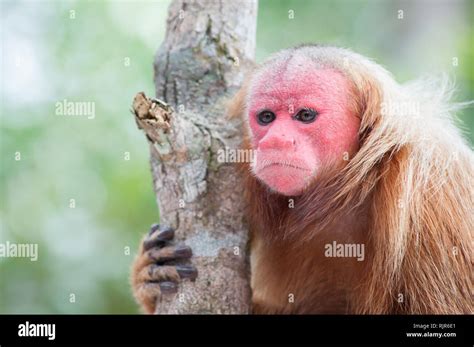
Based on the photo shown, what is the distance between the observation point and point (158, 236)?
3068 millimetres

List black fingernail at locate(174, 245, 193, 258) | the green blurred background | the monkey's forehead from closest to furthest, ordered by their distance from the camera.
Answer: the monkey's forehead
black fingernail at locate(174, 245, 193, 258)
the green blurred background

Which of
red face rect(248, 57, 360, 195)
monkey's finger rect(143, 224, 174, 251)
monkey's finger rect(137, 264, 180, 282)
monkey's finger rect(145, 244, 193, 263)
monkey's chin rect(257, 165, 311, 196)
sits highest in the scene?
red face rect(248, 57, 360, 195)

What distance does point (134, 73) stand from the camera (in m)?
5.07

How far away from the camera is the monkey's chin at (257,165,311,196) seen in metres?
2.75

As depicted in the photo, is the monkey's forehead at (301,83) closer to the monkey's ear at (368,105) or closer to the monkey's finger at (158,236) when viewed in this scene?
the monkey's ear at (368,105)

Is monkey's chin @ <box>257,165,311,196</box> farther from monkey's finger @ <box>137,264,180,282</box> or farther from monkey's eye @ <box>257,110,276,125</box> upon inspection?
monkey's finger @ <box>137,264,180,282</box>

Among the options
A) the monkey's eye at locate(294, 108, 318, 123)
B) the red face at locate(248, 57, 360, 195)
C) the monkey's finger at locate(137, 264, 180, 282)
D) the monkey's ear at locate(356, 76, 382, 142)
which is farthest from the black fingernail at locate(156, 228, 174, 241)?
the monkey's ear at locate(356, 76, 382, 142)

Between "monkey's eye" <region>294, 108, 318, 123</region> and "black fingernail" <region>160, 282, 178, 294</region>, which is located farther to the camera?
"black fingernail" <region>160, 282, 178, 294</region>

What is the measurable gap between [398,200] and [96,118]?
9.70 feet

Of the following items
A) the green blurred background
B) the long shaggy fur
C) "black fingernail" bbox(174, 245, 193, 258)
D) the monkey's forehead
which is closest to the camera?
the long shaggy fur

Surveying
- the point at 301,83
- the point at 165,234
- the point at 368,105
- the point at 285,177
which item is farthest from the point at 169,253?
the point at 368,105

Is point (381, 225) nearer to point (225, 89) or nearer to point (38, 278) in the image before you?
point (225, 89)

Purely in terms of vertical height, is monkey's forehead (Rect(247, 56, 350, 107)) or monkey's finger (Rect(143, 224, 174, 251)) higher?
monkey's forehead (Rect(247, 56, 350, 107))
